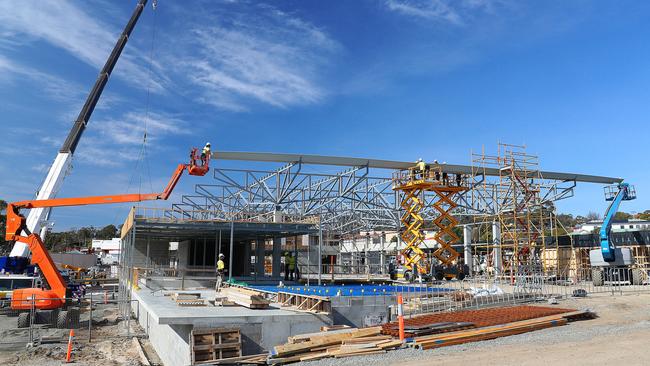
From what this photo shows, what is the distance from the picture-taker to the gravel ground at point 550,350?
11.1m

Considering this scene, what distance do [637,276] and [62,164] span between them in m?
37.5

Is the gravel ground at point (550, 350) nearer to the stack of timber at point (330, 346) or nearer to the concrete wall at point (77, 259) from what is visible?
the stack of timber at point (330, 346)

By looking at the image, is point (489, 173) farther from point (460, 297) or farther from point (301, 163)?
point (460, 297)

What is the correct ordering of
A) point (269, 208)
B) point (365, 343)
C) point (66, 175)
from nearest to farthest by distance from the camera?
point (365, 343) → point (66, 175) → point (269, 208)

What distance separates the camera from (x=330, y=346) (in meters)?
13.1

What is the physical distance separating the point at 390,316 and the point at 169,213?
15.2 m

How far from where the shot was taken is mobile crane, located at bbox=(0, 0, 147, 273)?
2942 cm

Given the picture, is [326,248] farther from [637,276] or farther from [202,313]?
[202,313]

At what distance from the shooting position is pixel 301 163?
3566 centimetres

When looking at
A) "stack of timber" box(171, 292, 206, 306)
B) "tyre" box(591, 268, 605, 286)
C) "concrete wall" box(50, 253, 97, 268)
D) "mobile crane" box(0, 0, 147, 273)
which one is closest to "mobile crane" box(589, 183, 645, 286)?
"tyre" box(591, 268, 605, 286)

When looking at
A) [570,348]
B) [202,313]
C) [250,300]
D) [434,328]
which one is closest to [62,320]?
[250,300]

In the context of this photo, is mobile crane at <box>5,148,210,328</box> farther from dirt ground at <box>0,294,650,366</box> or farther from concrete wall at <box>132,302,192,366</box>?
concrete wall at <box>132,302,192,366</box>

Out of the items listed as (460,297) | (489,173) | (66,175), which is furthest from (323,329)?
(489,173)

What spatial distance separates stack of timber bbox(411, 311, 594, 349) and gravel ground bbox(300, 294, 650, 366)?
25 centimetres
